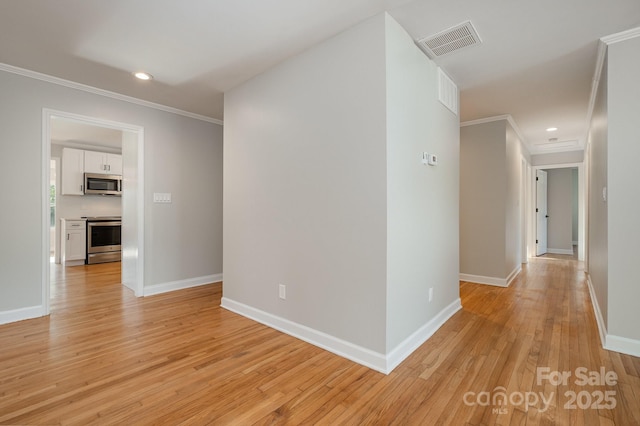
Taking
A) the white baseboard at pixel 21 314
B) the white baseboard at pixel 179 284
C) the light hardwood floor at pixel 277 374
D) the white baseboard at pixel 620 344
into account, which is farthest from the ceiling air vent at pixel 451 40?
the white baseboard at pixel 21 314

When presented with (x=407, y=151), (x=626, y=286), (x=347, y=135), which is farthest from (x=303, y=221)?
(x=626, y=286)

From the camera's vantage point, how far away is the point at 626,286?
233 cm

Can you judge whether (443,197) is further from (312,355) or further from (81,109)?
(81,109)

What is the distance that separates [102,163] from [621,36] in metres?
8.07

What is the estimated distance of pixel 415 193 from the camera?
248cm

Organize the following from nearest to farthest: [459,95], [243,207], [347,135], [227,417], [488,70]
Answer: [227,417] < [347,135] < [488,70] < [243,207] < [459,95]

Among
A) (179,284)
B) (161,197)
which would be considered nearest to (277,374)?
(179,284)

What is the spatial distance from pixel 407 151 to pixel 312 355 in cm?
171

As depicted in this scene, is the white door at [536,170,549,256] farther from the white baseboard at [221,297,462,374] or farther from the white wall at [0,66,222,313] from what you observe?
the white wall at [0,66,222,313]

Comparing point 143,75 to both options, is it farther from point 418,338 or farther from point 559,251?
point 559,251

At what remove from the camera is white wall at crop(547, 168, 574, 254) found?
25.7 ft

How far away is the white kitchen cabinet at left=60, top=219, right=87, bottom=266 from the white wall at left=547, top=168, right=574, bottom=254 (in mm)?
10863

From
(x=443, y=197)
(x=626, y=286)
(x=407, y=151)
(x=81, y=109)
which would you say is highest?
(x=81, y=109)

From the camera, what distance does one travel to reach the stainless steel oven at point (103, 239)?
241 inches
